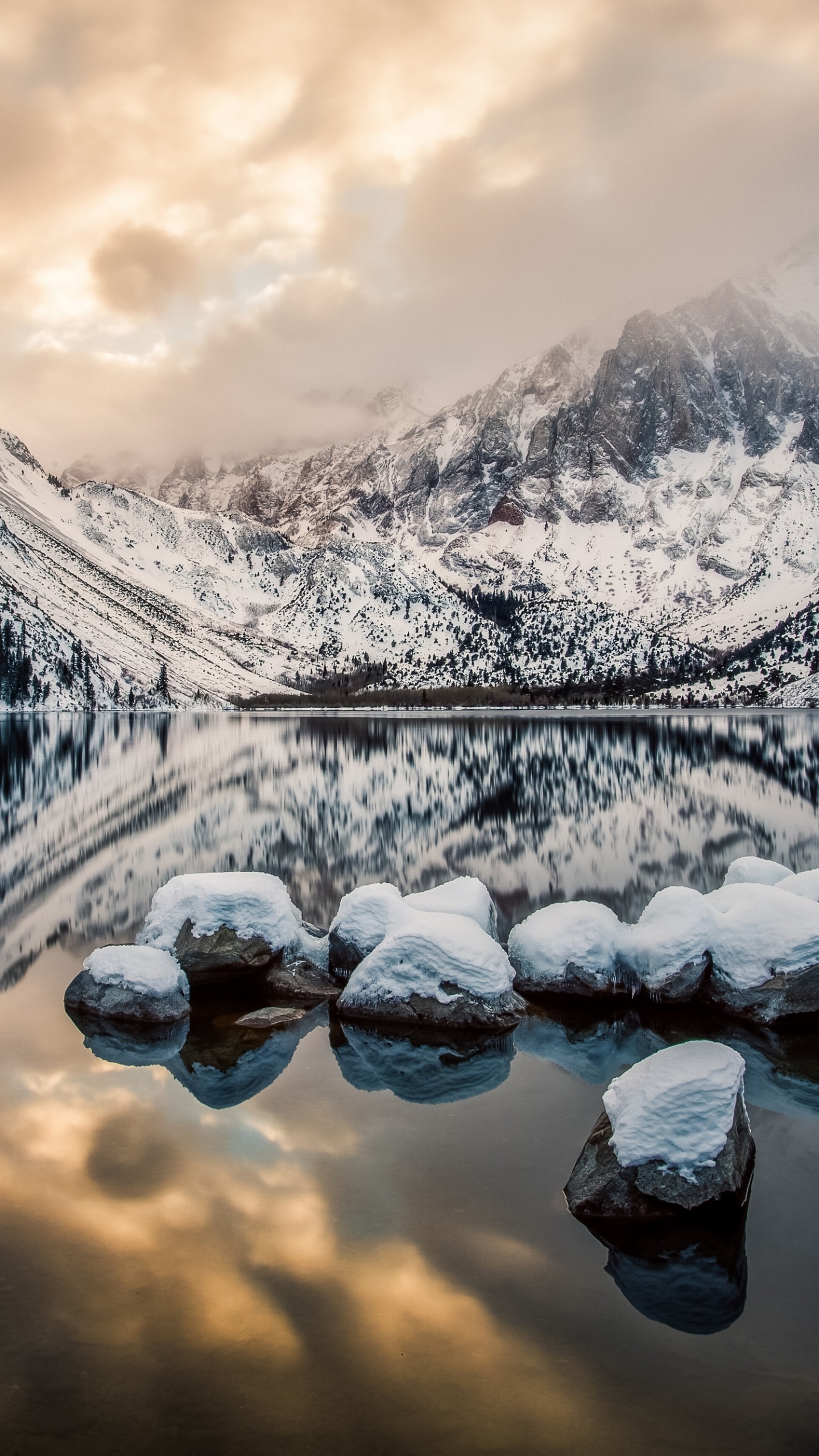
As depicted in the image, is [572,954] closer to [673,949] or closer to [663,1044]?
[673,949]

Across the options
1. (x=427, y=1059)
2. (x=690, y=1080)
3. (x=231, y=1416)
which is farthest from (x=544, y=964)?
(x=231, y=1416)

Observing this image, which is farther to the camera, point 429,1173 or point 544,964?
point 544,964

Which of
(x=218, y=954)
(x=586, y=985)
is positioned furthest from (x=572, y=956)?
(x=218, y=954)

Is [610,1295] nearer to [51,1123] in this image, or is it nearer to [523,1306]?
[523,1306]

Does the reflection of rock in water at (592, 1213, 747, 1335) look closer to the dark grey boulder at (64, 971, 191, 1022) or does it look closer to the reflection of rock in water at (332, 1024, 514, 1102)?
the reflection of rock in water at (332, 1024, 514, 1102)

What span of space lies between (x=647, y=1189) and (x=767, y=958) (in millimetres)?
9343

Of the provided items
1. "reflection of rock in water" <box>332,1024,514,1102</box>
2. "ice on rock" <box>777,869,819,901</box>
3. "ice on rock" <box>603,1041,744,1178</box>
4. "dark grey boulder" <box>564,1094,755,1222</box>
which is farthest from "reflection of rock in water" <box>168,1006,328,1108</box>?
"ice on rock" <box>777,869,819,901</box>

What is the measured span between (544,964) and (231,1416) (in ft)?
42.9

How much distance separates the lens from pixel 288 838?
133 ft

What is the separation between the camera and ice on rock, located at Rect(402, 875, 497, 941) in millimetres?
21188

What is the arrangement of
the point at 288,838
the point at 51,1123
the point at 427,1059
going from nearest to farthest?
1. the point at 51,1123
2. the point at 427,1059
3. the point at 288,838

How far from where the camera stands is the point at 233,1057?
1612 centimetres

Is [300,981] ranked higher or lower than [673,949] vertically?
lower

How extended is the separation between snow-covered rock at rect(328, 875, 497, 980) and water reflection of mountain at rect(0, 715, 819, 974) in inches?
201
